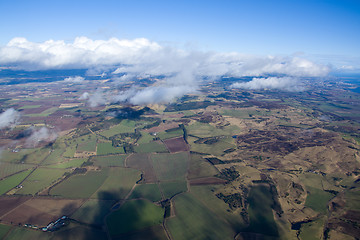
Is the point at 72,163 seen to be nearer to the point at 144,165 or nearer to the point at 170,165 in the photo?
the point at 144,165

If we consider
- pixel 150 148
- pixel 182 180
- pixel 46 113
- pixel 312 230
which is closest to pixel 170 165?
pixel 182 180

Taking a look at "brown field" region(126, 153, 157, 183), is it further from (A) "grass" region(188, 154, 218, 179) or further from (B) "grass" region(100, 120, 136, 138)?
(B) "grass" region(100, 120, 136, 138)

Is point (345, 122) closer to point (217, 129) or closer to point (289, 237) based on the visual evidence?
point (217, 129)

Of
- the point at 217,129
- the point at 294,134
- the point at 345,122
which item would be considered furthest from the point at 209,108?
the point at 345,122

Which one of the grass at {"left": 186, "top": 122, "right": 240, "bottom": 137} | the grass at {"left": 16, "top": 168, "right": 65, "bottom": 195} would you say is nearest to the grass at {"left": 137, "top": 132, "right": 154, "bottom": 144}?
the grass at {"left": 186, "top": 122, "right": 240, "bottom": 137}

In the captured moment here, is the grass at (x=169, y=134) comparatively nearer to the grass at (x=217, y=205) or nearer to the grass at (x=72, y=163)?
the grass at (x=72, y=163)

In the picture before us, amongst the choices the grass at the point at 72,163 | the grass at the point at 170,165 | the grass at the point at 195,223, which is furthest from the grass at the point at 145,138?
the grass at the point at 195,223
